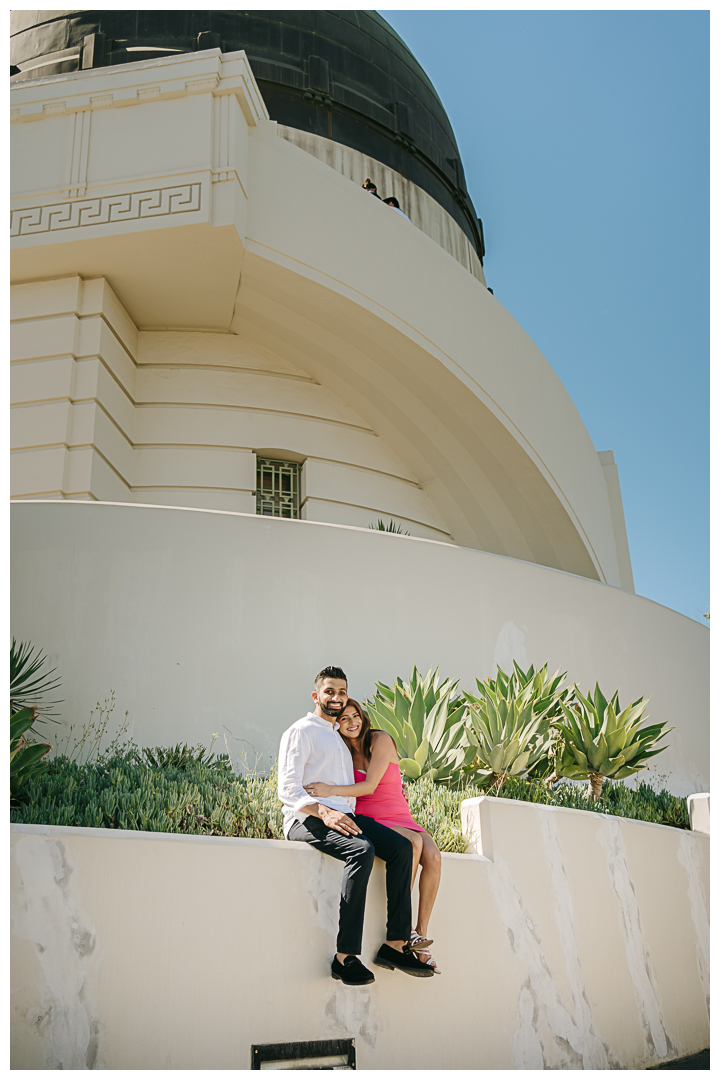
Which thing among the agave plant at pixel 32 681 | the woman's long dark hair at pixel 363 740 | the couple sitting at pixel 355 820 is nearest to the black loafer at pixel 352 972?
the couple sitting at pixel 355 820

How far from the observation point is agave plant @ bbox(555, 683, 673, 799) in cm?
665

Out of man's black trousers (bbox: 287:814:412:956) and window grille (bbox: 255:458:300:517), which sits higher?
window grille (bbox: 255:458:300:517)

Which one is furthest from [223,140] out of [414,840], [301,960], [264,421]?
[301,960]

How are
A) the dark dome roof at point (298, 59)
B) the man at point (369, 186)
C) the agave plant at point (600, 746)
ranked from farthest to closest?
the dark dome roof at point (298, 59) < the man at point (369, 186) < the agave plant at point (600, 746)

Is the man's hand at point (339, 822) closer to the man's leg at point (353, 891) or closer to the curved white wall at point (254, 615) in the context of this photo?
the man's leg at point (353, 891)

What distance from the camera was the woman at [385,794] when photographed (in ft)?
14.4

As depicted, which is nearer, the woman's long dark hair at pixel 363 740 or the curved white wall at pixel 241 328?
the woman's long dark hair at pixel 363 740

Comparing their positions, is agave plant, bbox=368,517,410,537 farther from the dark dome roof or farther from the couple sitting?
the dark dome roof

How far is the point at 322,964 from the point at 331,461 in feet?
27.6

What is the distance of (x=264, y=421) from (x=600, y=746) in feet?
21.9

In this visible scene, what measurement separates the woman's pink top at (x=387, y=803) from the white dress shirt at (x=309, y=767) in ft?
0.31

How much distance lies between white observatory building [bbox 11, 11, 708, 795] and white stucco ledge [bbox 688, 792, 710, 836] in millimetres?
1863

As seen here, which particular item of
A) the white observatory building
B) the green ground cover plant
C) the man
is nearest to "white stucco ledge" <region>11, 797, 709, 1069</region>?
the green ground cover plant

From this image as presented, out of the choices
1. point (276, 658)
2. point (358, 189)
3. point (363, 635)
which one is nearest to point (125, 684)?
point (276, 658)
